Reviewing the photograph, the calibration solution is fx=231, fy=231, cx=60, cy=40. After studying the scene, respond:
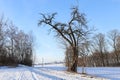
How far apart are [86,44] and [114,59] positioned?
200 ft

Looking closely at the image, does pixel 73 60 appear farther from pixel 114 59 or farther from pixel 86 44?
pixel 114 59

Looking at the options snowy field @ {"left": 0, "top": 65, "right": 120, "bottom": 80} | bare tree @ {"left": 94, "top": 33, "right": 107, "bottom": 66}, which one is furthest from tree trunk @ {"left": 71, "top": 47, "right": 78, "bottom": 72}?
bare tree @ {"left": 94, "top": 33, "right": 107, "bottom": 66}

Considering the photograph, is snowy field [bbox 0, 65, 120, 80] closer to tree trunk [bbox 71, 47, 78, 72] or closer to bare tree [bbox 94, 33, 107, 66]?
tree trunk [bbox 71, 47, 78, 72]

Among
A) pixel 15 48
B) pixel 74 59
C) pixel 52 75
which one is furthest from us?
pixel 15 48

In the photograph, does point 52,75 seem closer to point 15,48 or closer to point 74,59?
point 74,59

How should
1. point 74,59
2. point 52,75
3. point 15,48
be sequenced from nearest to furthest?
point 52,75, point 74,59, point 15,48

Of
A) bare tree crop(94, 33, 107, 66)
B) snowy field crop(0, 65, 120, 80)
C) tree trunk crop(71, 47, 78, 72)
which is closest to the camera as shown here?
snowy field crop(0, 65, 120, 80)

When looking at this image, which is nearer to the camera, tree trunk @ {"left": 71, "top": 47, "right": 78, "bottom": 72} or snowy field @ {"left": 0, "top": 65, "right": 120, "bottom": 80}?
snowy field @ {"left": 0, "top": 65, "right": 120, "bottom": 80}

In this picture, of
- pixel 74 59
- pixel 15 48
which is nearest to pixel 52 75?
pixel 74 59

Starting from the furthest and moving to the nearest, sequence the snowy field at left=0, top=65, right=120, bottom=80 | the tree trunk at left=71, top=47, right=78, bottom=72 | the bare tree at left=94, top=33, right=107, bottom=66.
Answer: the bare tree at left=94, top=33, right=107, bottom=66 → the tree trunk at left=71, top=47, right=78, bottom=72 → the snowy field at left=0, top=65, right=120, bottom=80

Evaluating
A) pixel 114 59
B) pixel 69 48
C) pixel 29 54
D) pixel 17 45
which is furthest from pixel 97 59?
pixel 69 48

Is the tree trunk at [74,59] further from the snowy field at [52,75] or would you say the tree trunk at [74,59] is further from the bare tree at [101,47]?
the bare tree at [101,47]

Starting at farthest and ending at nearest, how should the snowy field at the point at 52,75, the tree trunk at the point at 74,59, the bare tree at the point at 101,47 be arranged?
the bare tree at the point at 101,47
the tree trunk at the point at 74,59
the snowy field at the point at 52,75

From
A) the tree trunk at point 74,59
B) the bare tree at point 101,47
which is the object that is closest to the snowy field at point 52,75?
the tree trunk at point 74,59
